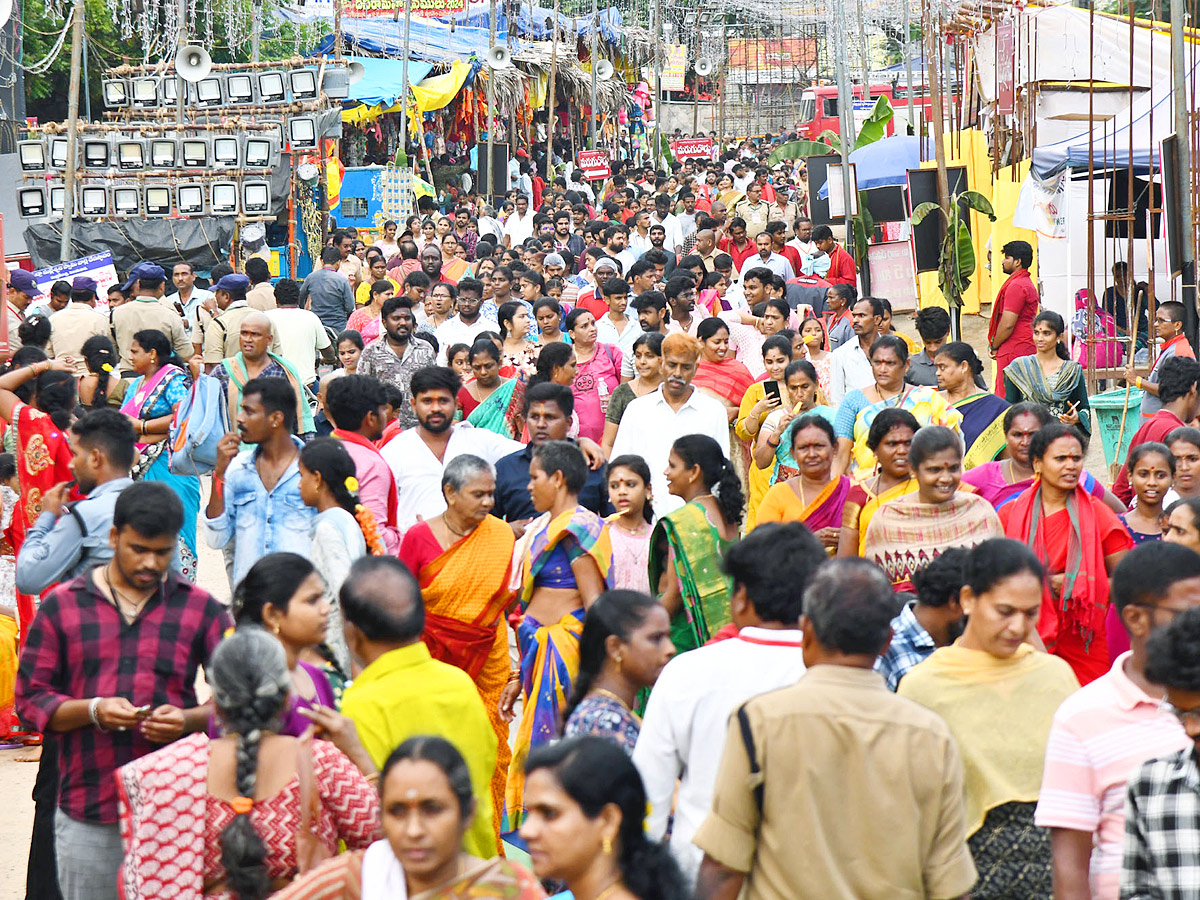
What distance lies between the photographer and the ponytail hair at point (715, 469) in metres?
5.62

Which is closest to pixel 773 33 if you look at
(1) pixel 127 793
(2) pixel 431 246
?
(2) pixel 431 246

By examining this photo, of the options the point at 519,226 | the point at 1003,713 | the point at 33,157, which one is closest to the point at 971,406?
the point at 1003,713

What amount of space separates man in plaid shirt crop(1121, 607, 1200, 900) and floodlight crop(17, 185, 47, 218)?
2019cm

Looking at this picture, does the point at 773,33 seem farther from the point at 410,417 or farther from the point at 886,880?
the point at 886,880

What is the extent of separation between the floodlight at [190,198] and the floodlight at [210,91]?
8.82 ft

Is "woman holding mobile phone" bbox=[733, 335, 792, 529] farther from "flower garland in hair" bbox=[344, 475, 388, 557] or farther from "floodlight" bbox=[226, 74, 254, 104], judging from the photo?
"floodlight" bbox=[226, 74, 254, 104]

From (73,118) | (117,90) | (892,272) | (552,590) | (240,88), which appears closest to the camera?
(552,590)

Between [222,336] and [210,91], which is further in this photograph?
[210,91]

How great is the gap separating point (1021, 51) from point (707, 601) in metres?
18.0

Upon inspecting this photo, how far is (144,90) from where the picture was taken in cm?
2520

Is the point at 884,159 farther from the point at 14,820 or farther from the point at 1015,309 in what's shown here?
the point at 14,820

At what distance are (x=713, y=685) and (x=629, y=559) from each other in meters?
2.15

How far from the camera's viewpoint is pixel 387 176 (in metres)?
25.9

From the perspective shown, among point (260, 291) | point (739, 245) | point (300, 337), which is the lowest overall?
point (300, 337)
